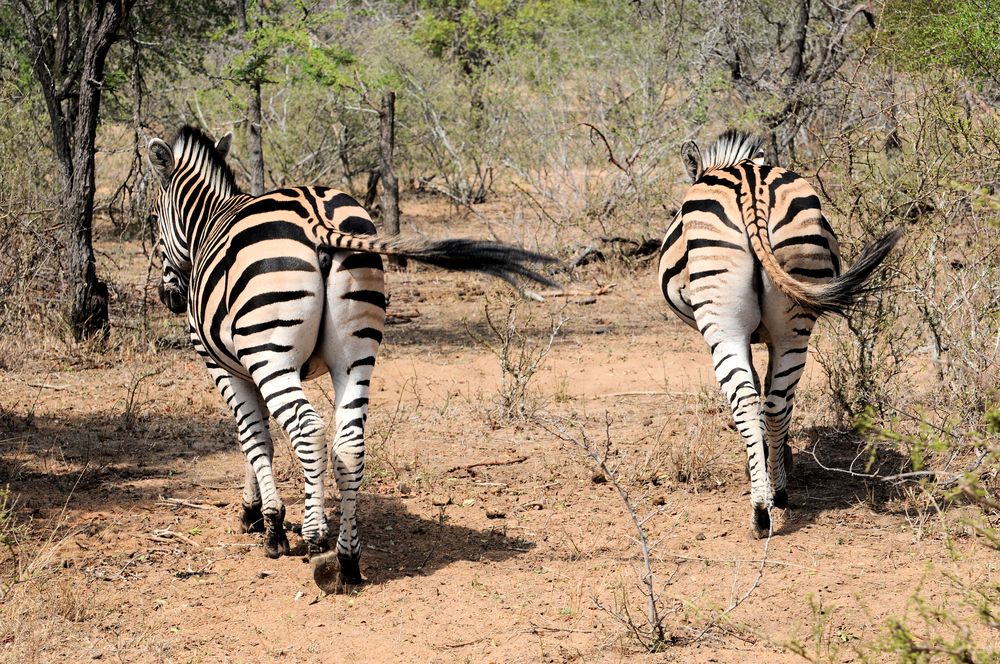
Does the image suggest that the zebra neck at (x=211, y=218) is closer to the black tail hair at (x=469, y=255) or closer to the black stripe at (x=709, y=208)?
the black tail hair at (x=469, y=255)

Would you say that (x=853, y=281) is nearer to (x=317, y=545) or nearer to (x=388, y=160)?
(x=317, y=545)

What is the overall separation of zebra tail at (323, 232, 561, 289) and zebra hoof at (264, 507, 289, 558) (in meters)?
1.46

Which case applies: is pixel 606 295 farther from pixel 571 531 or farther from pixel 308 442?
pixel 308 442

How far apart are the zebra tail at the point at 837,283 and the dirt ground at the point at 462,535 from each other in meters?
1.20

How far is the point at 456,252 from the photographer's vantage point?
470cm

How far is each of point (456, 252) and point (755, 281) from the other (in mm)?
1647

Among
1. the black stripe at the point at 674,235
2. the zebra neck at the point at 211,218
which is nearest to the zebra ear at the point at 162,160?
the zebra neck at the point at 211,218

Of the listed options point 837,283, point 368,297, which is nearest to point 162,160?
point 368,297

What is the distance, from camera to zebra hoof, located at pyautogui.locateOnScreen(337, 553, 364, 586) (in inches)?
191

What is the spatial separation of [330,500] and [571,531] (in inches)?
57.5

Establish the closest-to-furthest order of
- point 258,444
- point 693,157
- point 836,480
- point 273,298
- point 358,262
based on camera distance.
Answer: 1. point 273,298
2. point 358,262
3. point 258,444
4. point 836,480
5. point 693,157

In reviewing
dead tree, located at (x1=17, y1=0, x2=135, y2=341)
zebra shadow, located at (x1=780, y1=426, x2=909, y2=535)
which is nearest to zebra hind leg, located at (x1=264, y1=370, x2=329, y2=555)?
zebra shadow, located at (x1=780, y1=426, x2=909, y2=535)

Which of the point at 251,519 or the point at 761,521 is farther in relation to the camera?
the point at 251,519

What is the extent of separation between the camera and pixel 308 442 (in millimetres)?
4715
